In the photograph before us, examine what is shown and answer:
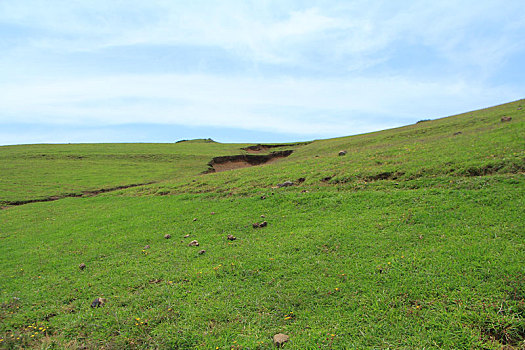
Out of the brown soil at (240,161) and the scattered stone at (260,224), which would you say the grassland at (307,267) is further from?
the brown soil at (240,161)

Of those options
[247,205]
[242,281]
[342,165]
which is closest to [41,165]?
[247,205]

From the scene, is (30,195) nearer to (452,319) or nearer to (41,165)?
(41,165)

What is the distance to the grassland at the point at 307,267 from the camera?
5.20 meters

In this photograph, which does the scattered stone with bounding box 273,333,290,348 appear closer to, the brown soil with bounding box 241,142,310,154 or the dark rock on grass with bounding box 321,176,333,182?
the dark rock on grass with bounding box 321,176,333,182

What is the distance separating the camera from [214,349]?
5.14 m

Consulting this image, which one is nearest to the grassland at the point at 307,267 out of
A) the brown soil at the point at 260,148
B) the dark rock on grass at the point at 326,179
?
the dark rock on grass at the point at 326,179

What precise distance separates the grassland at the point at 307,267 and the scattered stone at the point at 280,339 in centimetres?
13

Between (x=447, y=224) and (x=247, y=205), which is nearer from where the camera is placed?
(x=447, y=224)

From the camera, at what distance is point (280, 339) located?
5.08 meters

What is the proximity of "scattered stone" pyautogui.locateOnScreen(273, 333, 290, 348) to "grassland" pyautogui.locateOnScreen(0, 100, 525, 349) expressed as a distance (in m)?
0.13

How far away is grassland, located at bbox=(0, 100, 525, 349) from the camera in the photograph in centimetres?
520

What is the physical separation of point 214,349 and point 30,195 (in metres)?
30.6

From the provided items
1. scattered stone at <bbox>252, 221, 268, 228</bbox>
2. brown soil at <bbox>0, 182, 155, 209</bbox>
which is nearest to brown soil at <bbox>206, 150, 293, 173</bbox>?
brown soil at <bbox>0, 182, 155, 209</bbox>

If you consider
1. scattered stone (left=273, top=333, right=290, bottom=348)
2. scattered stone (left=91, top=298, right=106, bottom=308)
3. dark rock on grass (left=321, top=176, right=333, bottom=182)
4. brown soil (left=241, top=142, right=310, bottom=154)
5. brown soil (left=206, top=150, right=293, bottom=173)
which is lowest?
scattered stone (left=91, top=298, right=106, bottom=308)
